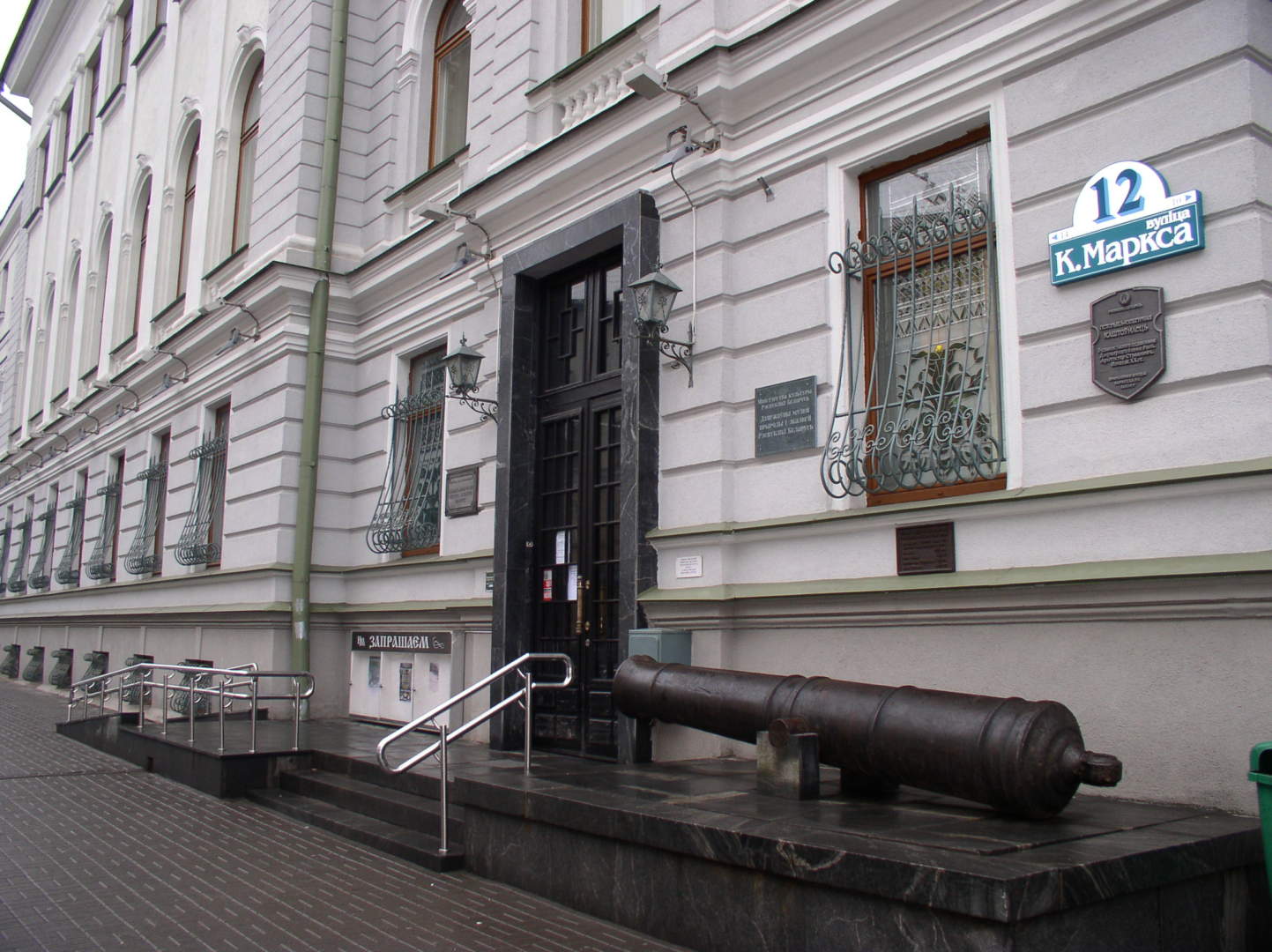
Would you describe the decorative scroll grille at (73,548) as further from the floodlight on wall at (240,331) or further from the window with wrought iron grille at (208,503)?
the floodlight on wall at (240,331)

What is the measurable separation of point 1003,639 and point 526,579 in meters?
4.58

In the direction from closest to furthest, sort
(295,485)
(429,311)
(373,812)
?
1. (373,812)
2. (429,311)
3. (295,485)

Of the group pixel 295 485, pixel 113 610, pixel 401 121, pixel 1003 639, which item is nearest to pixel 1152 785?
pixel 1003 639

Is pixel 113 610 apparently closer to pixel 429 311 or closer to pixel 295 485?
pixel 295 485

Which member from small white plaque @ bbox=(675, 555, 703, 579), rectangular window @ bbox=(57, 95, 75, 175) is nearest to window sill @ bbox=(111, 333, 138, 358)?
rectangular window @ bbox=(57, 95, 75, 175)

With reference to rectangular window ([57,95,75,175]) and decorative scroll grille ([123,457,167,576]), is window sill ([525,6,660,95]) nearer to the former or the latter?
decorative scroll grille ([123,457,167,576])

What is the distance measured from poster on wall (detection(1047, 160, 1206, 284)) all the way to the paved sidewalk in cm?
396

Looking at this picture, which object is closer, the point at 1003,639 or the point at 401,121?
the point at 1003,639

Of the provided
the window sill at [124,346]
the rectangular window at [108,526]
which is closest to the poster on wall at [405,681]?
the rectangular window at [108,526]

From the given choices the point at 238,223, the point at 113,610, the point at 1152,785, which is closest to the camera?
the point at 1152,785

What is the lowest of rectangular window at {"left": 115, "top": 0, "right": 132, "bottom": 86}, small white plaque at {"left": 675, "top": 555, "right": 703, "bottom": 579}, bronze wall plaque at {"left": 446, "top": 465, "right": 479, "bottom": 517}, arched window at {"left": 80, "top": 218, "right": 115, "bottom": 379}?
small white plaque at {"left": 675, "top": 555, "right": 703, "bottom": 579}

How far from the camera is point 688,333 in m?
7.99

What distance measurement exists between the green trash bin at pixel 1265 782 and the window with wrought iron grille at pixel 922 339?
241 cm

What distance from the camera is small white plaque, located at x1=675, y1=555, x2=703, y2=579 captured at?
25.1 ft
